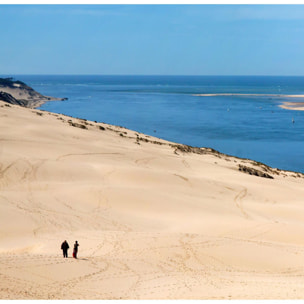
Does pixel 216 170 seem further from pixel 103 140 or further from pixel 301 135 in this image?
pixel 301 135

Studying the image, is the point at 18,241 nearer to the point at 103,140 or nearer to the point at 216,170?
the point at 216,170

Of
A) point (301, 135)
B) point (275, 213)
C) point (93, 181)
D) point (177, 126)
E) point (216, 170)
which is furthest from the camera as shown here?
point (177, 126)

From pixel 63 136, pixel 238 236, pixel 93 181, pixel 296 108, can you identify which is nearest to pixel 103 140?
pixel 63 136

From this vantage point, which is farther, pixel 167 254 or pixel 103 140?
pixel 103 140

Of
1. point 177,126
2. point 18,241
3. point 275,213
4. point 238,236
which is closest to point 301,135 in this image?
point 177,126

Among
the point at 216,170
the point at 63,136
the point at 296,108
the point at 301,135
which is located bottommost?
the point at 216,170

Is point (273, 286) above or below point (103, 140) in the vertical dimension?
below

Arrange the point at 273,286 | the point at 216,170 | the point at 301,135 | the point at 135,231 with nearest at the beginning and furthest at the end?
the point at 273,286, the point at 135,231, the point at 216,170, the point at 301,135
